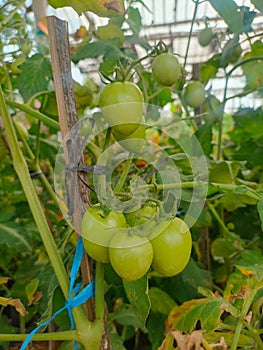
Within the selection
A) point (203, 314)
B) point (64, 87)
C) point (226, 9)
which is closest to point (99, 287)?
point (203, 314)

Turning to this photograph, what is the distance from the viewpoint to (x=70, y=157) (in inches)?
24.7

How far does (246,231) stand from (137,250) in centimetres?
77

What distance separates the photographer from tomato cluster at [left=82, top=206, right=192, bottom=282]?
54 centimetres

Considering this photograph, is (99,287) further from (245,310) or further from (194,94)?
(194,94)

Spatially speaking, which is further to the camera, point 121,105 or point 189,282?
point 189,282

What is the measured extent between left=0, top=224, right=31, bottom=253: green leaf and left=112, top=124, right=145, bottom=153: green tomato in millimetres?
350

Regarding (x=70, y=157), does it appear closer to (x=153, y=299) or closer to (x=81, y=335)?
(x=81, y=335)

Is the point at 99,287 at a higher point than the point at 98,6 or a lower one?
lower

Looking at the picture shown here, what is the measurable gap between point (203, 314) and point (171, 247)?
179 mm

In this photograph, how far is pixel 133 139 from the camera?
660mm

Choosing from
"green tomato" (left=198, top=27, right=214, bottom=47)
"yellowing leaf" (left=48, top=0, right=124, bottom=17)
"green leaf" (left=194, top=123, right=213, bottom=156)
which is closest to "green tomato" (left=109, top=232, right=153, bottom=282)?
"yellowing leaf" (left=48, top=0, right=124, bottom=17)

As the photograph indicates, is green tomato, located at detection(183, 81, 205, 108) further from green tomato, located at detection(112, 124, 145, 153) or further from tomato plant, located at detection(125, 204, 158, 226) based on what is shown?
tomato plant, located at detection(125, 204, 158, 226)

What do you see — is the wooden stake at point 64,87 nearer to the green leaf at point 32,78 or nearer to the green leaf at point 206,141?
the green leaf at point 32,78

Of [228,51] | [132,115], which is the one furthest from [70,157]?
[228,51]
